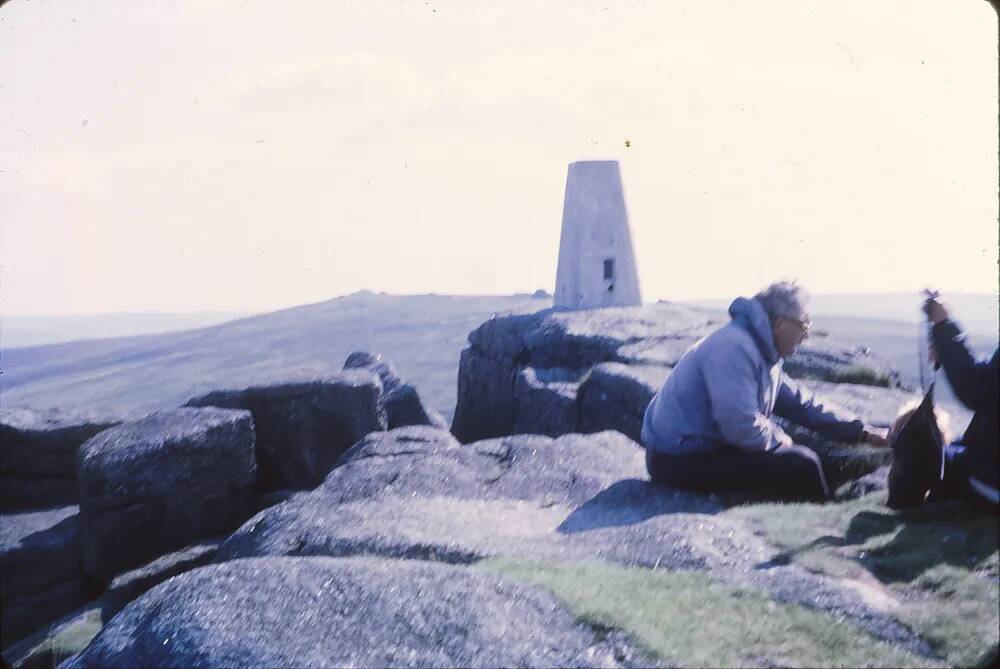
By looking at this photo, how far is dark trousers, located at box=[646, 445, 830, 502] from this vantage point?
7230 millimetres

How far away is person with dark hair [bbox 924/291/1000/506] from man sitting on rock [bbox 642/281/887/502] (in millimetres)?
1041

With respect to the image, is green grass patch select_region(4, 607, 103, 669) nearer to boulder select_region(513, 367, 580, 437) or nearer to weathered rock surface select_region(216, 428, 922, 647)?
weathered rock surface select_region(216, 428, 922, 647)

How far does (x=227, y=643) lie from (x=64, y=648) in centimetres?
687

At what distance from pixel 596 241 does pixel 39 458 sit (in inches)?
464

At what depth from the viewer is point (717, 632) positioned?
187 inches

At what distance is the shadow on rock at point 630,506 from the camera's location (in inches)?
273

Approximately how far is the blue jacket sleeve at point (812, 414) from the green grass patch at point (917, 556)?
55cm

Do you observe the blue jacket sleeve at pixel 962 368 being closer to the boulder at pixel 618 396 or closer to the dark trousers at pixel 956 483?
the dark trousers at pixel 956 483

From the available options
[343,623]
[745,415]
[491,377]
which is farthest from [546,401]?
[343,623]

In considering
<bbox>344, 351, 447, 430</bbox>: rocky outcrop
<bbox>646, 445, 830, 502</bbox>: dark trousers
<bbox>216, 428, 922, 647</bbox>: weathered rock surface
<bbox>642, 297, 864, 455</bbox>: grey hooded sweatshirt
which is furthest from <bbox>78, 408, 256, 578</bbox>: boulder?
<bbox>646, 445, 830, 502</bbox>: dark trousers

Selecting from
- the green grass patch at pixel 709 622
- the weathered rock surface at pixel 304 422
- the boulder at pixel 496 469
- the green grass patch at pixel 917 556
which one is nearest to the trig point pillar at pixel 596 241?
the weathered rock surface at pixel 304 422

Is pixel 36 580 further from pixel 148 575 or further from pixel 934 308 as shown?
pixel 934 308

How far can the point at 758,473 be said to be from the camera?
285 inches

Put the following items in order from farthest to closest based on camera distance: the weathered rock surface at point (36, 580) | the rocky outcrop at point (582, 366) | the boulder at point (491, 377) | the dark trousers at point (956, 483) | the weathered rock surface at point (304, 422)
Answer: the boulder at point (491, 377) < the weathered rock surface at point (304, 422) < the weathered rock surface at point (36, 580) < the rocky outcrop at point (582, 366) < the dark trousers at point (956, 483)
